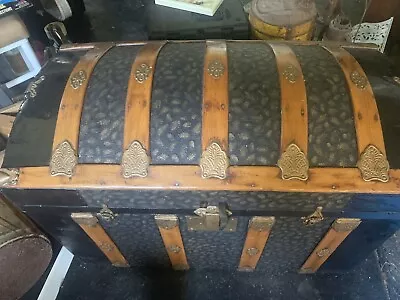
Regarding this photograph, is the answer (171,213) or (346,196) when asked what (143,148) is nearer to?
(171,213)

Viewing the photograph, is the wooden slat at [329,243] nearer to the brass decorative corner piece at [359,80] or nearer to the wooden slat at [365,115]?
the wooden slat at [365,115]

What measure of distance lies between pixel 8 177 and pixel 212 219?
1.77 ft

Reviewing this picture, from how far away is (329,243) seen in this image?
3.96 feet

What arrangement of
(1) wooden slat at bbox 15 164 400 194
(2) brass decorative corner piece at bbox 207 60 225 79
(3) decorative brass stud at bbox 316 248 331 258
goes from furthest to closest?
(3) decorative brass stud at bbox 316 248 331 258
(2) brass decorative corner piece at bbox 207 60 225 79
(1) wooden slat at bbox 15 164 400 194

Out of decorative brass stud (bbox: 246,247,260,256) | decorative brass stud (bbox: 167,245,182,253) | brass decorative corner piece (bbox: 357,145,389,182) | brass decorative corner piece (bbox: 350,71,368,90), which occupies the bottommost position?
decorative brass stud (bbox: 246,247,260,256)

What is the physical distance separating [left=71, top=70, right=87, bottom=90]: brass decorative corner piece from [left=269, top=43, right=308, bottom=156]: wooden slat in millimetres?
543

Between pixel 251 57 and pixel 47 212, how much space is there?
731 millimetres

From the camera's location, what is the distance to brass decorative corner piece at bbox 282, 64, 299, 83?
1063mm

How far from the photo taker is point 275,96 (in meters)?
1.04

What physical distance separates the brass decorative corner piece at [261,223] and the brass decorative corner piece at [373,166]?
0.89 feet

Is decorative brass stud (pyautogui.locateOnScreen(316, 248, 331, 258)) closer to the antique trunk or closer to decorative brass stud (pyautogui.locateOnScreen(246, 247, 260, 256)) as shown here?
the antique trunk

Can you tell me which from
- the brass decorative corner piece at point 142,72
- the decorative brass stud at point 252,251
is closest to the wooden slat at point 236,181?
the brass decorative corner piece at point 142,72

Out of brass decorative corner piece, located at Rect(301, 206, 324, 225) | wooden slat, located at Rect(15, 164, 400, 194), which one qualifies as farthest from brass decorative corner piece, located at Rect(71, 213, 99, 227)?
brass decorative corner piece, located at Rect(301, 206, 324, 225)

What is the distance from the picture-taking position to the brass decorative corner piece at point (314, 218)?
1047 mm
